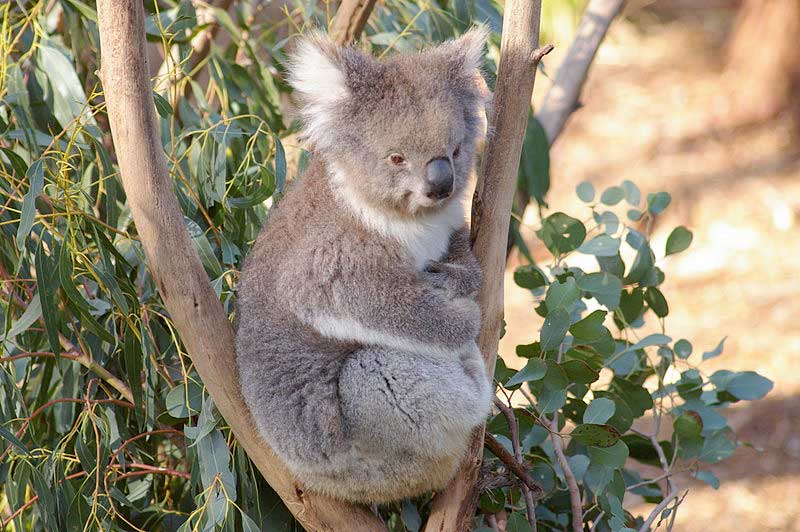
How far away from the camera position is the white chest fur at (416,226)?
2.24 meters

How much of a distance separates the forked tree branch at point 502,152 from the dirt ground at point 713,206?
9.54 ft

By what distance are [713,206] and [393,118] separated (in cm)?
545

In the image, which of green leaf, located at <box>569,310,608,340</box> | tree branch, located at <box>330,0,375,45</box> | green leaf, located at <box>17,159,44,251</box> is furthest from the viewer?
tree branch, located at <box>330,0,375,45</box>

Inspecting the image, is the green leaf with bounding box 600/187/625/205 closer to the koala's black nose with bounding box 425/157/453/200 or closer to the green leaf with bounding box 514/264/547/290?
the green leaf with bounding box 514/264/547/290

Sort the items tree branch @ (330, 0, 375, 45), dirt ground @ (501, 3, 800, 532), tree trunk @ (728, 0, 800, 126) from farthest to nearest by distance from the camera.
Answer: tree trunk @ (728, 0, 800, 126) < dirt ground @ (501, 3, 800, 532) < tree branch @ (330, 0, 375, 45)

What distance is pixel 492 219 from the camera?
2.22m

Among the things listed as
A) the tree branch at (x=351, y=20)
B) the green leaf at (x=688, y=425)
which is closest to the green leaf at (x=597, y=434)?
the green leaf at (x=688, y=425)

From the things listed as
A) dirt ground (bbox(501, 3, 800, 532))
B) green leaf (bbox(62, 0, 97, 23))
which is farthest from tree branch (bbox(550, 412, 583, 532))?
dirt ground (bbox(501, 3, 800, 532))

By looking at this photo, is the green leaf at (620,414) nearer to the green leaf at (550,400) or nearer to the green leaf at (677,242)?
the green leaf at (550,400)

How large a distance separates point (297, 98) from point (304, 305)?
63cm

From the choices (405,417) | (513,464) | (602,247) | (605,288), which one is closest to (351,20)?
(602,247)

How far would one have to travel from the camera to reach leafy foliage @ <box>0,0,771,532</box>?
7.59 feet

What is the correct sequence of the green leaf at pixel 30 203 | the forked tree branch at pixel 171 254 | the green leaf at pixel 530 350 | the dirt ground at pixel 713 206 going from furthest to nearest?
the dirt ground at pixel 713 206 < the green leaf at pixel 530 350 < the green leaf at pixel 30 203 < the forked tree branch at pixel 171 254

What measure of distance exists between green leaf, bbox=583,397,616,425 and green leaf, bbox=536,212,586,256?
1.68 ft
